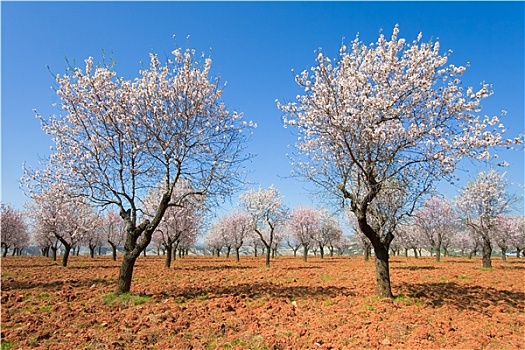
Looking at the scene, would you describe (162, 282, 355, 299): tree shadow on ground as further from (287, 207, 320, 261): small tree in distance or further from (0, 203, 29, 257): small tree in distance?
(0, 203, 29, 257): small tree in distance

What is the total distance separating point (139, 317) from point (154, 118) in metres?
8.08

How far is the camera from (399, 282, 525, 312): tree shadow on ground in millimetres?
11938

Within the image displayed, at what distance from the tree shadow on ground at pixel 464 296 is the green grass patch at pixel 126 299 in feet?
33.9

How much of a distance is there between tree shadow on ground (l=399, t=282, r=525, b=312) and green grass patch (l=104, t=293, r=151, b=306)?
10332 millimetres

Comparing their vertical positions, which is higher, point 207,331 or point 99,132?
point 99,132

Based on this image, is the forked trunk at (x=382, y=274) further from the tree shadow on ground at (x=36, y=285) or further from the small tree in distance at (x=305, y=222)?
the small tree in distance at (x=305, y=222)

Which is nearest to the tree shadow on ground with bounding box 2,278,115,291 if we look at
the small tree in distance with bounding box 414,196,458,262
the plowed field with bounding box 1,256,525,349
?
the plowed field with bounding box 1,256,525,349

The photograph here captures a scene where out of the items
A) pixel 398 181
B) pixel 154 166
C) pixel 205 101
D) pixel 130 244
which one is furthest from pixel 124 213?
pixel 398 181

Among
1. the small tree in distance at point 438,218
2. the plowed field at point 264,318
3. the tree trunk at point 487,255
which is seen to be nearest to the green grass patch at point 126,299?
the plowed field at point 264,318

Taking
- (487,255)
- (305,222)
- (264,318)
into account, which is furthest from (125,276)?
(305,222)

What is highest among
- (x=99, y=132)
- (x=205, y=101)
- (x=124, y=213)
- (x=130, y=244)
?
(x=205, y=101)

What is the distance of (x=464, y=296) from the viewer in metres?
13.4

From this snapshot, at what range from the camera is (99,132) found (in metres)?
14.3

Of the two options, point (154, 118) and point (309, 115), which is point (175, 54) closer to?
point (154, 118)
